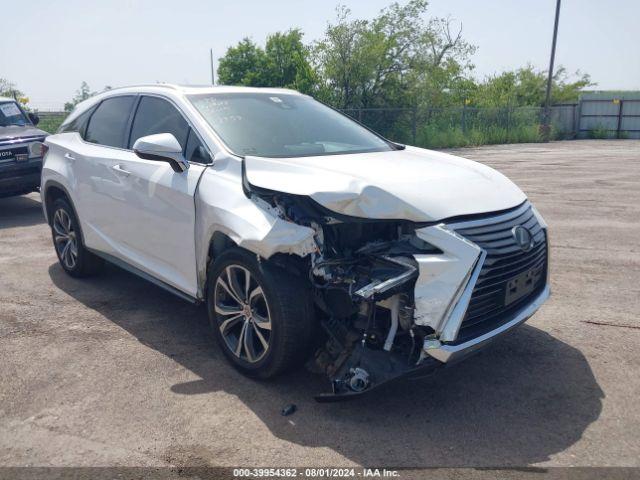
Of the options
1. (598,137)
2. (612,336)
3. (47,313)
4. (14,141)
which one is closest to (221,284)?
(47,313)

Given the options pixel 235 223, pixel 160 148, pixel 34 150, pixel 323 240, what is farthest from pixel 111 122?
pixel 34 150

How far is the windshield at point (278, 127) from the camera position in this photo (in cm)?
412

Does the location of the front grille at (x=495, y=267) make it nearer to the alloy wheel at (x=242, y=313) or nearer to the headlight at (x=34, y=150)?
the alloy wheel at (x=242, y=313)

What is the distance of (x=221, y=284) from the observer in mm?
3771

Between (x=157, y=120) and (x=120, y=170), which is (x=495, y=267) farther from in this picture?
(x=120, y=170)

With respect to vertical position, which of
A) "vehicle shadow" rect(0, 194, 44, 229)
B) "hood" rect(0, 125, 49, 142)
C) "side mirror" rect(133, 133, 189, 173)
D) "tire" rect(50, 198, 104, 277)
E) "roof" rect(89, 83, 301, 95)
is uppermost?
"roof" rect(89, 83, 301, 95)

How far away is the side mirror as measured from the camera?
381cm

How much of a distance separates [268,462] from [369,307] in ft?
3.08

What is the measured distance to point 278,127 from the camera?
441cm

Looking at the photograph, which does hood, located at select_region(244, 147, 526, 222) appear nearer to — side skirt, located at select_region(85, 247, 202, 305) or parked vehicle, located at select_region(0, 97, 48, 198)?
side skirt, located at select_region(85, 247, 202, 305)

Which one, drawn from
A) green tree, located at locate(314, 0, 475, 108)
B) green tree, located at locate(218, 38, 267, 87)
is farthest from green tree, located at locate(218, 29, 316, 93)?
green tree, located at locate(314, 0, 475, 108)

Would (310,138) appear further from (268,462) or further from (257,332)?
(268,462)

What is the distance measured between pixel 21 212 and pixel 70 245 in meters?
4.70

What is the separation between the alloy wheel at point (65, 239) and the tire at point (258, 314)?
249 centimetres
